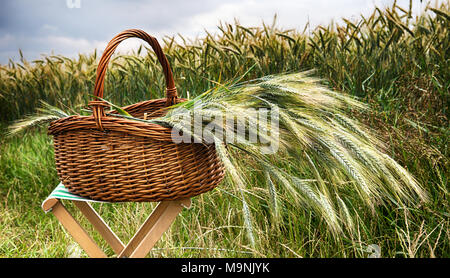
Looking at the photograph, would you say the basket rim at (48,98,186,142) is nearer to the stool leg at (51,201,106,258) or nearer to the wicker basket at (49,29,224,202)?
the wicker basket at (49,29,224,202)

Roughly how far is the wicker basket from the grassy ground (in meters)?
0.33

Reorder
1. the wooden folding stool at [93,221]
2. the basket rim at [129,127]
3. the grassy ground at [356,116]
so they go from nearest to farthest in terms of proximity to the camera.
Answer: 1. the basket rim at [129,127]
2. the wooden folding stool at [93,221]
3. the grassy ground at [356,116]

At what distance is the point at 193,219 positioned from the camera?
1.98m

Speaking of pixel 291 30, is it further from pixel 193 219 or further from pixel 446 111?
pixel 193 219

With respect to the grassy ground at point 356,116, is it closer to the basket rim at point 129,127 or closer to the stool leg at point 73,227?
the stool leg at point 73,227

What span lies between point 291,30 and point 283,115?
4.32 ft

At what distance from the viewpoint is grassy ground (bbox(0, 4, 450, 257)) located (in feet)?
5.21

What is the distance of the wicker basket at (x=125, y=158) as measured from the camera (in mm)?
1216

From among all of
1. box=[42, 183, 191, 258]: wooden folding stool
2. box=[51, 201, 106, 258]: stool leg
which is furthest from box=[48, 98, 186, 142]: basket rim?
box=[51, 201, 106, 258]: stool leg

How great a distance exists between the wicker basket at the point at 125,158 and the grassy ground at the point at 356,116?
1.09ft

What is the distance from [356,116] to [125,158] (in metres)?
1.13

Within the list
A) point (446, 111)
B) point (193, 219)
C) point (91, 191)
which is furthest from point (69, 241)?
point (446, 111)

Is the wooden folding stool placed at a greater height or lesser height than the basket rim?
lesser

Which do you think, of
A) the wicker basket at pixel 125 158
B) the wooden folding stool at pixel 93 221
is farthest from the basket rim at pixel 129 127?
the wooden folding stool at pixel 93 221
